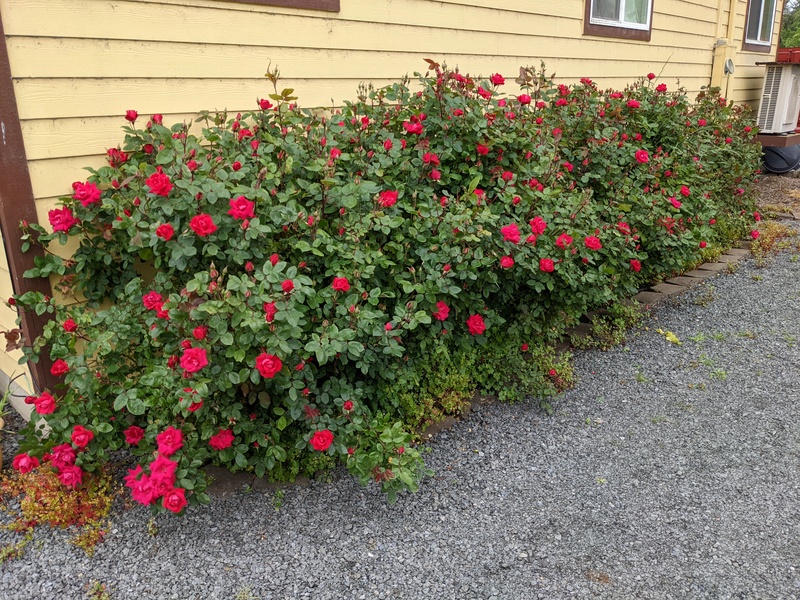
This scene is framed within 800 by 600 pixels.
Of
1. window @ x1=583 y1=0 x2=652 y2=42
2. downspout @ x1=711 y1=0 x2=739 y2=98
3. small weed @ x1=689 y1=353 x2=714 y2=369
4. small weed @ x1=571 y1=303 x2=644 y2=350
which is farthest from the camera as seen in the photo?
downspout @ x1=711 y1=0 x2=739 y2=98

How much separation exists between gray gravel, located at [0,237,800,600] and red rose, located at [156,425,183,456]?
0.39 metres

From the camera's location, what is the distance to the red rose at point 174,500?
202cm

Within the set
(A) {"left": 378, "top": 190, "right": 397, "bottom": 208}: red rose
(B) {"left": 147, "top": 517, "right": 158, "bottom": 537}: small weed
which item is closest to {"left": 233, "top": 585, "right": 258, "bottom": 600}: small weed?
(B) {"left": 147, "top": 517, "right": 158, "bottom": 537}: small weed

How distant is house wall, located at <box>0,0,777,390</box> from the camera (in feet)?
8.21

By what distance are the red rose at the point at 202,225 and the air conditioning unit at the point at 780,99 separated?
8.59 meters

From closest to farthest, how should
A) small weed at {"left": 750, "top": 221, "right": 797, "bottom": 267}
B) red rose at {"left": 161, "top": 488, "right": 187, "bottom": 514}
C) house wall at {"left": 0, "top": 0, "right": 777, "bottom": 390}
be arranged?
red rose at {"left": 161, "top": 488, "right": 187, "bottom": 514}
house wall at {"left": 0, "top": 0, "right": 777, "bottom": 390}
small weed at {"left": 750, "top": 221, "right": 797, "bottom": 267}

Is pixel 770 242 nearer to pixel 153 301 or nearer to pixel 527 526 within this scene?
pixel 527 526

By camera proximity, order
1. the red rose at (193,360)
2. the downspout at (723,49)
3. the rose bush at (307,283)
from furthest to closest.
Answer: the downspout at (723,49)
the rose bush at (307,283)
the red rose at (193,360)

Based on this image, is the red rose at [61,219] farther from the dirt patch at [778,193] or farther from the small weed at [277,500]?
the dirt patch at [778,193]

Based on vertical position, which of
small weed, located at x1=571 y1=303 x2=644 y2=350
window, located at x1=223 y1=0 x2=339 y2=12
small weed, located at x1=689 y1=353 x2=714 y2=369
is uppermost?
window, located at x1=223 y1=0 x2=339 y2=12

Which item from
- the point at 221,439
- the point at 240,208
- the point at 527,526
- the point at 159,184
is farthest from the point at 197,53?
the point at 527,526

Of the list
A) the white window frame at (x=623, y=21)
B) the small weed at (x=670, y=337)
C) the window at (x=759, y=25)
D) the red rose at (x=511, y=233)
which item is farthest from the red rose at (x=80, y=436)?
the window at (x=759, y=25)

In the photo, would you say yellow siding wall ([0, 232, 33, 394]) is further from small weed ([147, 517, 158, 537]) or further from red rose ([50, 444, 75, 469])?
small weed ([147, 517, 158, 537])

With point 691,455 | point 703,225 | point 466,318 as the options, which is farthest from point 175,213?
point 703,225
